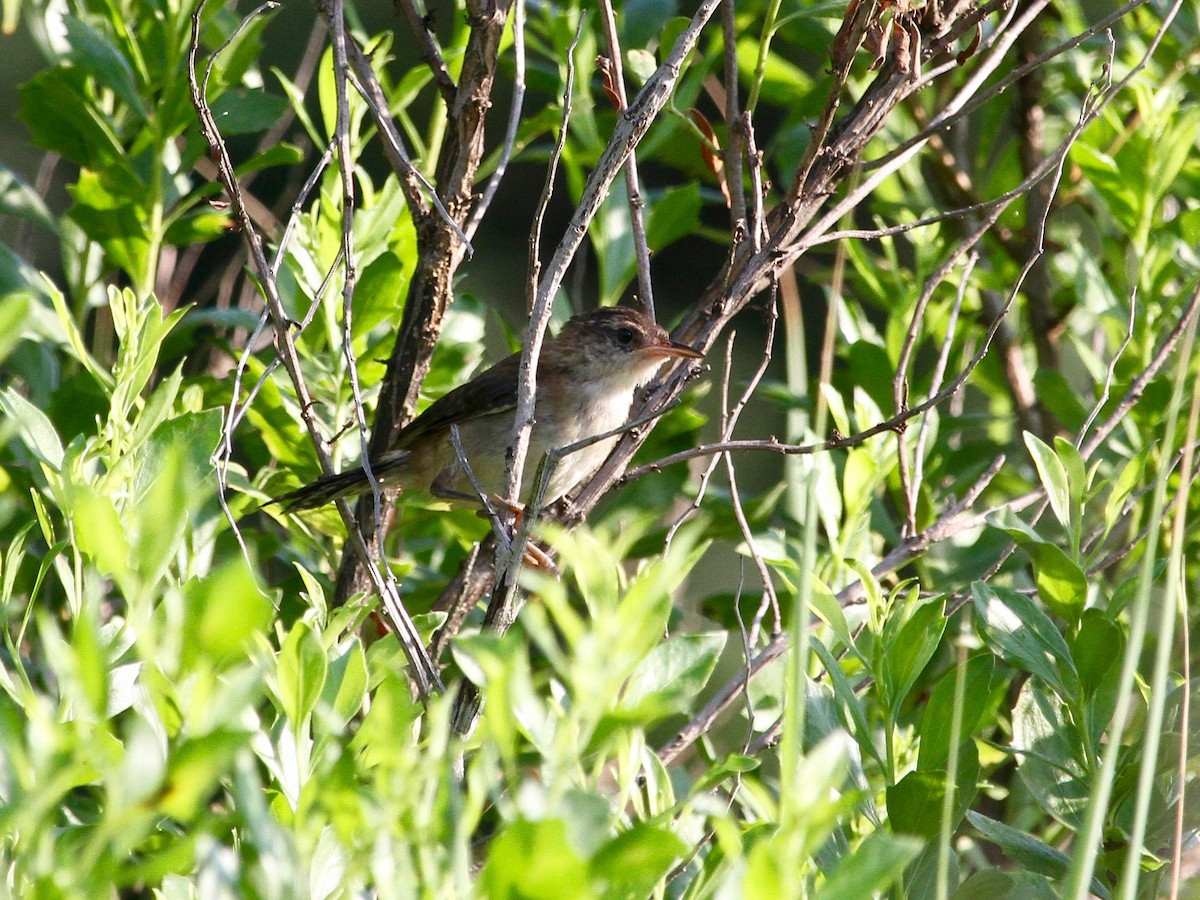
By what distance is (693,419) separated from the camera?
3336 mm

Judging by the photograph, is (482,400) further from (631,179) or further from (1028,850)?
(1028,850)

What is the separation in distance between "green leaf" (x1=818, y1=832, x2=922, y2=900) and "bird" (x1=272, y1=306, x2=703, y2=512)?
288 cm

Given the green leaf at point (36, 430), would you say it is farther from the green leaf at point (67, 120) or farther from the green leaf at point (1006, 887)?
the green leaf at point (1006, 887)

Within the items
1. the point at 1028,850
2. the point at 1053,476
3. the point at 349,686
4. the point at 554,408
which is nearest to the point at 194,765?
the point at 349,686

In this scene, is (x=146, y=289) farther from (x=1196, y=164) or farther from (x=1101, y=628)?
(x=1196, y=164)

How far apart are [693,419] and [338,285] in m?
0.93

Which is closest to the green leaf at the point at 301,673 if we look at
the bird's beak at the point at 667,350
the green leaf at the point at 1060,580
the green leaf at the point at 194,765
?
the green leaf at the point at 194,765

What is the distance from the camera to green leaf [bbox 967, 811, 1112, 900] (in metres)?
1.94

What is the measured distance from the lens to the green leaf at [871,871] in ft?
3.51

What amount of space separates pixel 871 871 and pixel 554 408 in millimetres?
3579

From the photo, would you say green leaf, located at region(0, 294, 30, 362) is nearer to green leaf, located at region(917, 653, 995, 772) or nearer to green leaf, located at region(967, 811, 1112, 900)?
green leaf, located at region(917, 653, 995, 772)

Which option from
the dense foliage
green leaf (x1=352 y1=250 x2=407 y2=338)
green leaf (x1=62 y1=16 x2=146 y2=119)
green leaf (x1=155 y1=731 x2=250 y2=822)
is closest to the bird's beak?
the dense foliage

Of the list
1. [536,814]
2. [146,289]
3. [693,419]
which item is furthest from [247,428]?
[536,814]

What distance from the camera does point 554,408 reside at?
4605 mm
